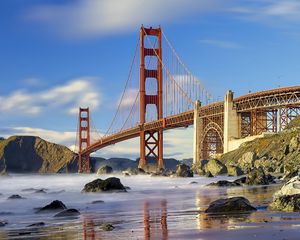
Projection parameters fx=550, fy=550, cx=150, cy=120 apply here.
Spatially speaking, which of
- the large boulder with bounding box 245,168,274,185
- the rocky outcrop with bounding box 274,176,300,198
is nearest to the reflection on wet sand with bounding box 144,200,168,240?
the rocky outcrop with bounding box 274,176,300,198

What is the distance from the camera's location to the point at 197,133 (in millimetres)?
77938

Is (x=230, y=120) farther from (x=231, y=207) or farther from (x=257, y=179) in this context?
(x=231, y=207)

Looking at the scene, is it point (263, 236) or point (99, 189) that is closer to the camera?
point (263, 236)

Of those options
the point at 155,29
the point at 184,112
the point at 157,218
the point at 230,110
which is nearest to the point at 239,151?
the point at 230,110

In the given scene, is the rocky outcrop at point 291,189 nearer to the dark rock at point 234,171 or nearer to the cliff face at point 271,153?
the cliff face at point 271,153

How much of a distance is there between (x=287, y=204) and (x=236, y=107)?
60599 mm

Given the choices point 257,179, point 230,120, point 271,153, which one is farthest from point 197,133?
point 257,179

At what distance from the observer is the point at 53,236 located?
8.98 metres

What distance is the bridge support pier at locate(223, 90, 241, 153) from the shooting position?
70.4m

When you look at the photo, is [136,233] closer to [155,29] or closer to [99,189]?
[99,189]

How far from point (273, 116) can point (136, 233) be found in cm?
6759

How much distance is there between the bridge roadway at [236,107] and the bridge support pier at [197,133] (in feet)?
2.48

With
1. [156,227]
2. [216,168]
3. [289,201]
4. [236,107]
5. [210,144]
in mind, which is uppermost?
[236,107]

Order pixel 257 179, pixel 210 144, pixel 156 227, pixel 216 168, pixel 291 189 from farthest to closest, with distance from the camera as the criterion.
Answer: pixel 210 144 < pixel 216 168 < pixel 257 179 < pixel 291 189 < pixel 156 227
